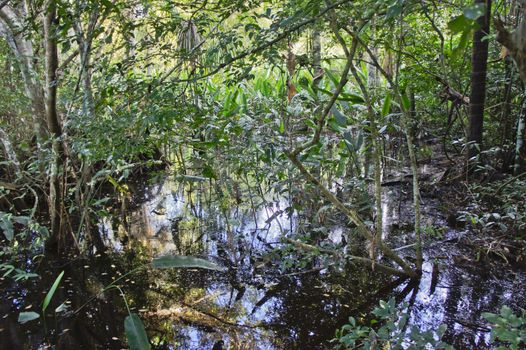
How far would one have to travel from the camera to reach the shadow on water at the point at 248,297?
8.87 ft

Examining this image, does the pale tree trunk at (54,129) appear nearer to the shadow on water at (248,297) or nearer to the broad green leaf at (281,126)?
the shadow on water at (248,297)

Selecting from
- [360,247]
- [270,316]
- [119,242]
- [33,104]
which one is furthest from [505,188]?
[33,104]

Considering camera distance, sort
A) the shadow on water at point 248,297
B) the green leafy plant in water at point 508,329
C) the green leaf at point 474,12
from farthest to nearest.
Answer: the shadow on water at point 248,297
the green leafy plant in water at point 508,329
the green leaf at point 474,12

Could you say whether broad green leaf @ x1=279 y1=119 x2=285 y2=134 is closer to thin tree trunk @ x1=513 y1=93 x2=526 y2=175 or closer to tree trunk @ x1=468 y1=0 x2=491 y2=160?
tree trunk @ x1=468 y1=0 x2=491 y2=160

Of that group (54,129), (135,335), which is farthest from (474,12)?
(54,129)

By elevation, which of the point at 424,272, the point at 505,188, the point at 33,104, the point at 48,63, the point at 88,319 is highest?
the point at 48,63

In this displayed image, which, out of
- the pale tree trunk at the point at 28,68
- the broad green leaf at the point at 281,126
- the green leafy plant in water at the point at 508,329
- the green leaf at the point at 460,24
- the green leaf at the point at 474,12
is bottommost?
the green leafy plant in water at the point at 508,329

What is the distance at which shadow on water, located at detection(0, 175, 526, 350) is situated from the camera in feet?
8.87

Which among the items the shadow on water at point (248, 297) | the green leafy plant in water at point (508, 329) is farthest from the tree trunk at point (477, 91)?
the green leafy plant in water at point (508, 329)

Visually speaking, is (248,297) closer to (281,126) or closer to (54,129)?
(281,126)

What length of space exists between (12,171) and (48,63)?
2.73m

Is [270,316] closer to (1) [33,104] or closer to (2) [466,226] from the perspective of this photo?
(2) [466,226]

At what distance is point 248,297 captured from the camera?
3201mm

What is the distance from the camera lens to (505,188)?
3.48m
